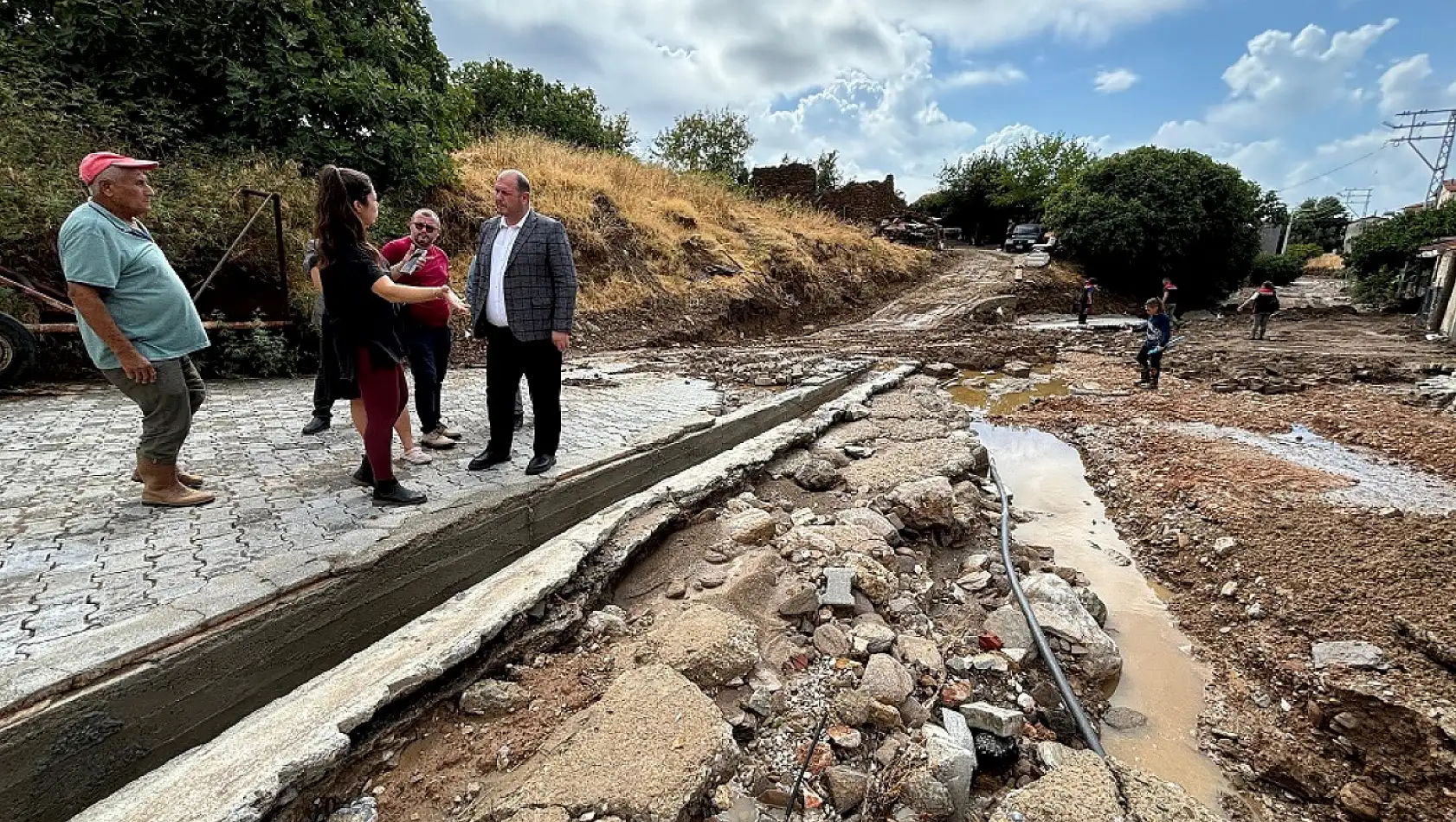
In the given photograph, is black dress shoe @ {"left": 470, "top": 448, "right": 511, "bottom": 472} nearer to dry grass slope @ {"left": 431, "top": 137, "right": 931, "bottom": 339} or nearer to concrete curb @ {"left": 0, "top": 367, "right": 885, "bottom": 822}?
concrete curb @ {"left": 0, "top": 367, "right": 885, "bottom": 822}

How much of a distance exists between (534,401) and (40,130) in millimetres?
7048

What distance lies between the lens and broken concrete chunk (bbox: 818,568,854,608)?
3.06 meters

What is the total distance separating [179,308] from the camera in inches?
115

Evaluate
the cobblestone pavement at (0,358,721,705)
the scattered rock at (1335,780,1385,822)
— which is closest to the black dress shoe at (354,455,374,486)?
the cobblestone pavement at (0,358,721,705)

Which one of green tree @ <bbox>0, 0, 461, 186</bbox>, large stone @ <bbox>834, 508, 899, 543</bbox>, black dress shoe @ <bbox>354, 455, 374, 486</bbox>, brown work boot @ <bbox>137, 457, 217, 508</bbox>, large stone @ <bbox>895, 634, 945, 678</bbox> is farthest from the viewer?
green tree @ <bbox>0, 0, 461, 186</bbox>

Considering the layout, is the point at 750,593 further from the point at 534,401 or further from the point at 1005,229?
the point at 1005,229

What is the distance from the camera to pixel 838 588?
3125 millimetres

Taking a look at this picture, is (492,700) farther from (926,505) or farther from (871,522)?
(926,505)

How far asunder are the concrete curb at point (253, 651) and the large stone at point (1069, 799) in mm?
2568

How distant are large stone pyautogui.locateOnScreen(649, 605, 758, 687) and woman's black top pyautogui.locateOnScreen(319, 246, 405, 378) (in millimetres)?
1931

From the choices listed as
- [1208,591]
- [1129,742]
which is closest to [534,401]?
[1129,742]

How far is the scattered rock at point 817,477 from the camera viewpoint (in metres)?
4.81

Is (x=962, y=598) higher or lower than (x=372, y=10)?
lower

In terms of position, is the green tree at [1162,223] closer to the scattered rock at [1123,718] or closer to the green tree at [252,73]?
the green tree at [252,73]
